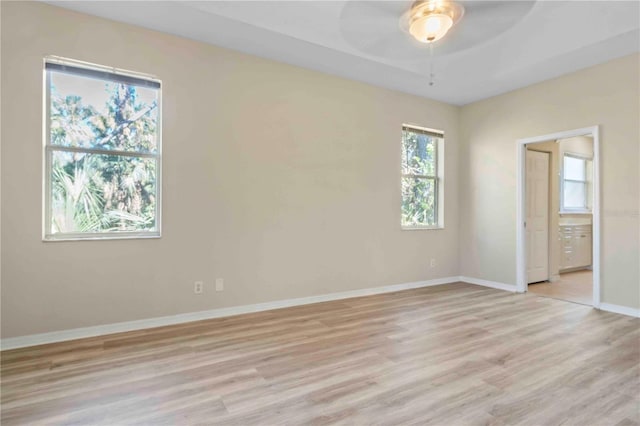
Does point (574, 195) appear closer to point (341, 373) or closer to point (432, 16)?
point (432, 16)

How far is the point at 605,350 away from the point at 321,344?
7.58 feet

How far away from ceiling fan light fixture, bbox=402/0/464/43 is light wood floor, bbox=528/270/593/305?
3.69 meters

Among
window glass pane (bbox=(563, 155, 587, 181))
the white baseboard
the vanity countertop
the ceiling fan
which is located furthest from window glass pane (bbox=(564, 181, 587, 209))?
the ceiling fan

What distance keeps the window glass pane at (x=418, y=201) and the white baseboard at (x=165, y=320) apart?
1102 millimetres

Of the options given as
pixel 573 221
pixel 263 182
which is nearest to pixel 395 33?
pixel 263 182

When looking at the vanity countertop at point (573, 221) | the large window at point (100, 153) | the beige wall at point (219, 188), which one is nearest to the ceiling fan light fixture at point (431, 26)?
the beige wall at point (219, 188)

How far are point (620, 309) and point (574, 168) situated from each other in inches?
164

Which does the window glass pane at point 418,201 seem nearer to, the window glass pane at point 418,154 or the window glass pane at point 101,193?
the window glass pane at point 418,154

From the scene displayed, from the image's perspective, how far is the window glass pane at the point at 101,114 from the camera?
2.87 meters

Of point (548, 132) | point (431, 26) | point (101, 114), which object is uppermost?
point (431, 26)

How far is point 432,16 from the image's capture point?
2619 mm

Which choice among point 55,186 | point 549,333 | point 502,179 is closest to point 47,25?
point 55,186

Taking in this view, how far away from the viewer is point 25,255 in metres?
2.70

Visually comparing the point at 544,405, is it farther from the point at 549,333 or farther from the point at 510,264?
the point at 510,264
